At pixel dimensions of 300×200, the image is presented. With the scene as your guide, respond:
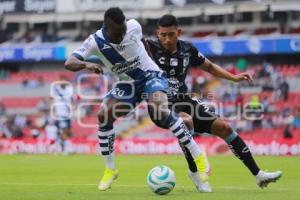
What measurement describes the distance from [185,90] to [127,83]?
0.89m

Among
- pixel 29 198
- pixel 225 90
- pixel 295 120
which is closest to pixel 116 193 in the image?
pixel 29 198

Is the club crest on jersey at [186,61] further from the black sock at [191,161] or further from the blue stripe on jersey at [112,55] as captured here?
the black sock at [191,161]

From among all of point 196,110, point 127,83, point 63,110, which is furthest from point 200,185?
point 63,110

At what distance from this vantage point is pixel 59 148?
26141 mm

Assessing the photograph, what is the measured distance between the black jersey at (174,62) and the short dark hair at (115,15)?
102cm

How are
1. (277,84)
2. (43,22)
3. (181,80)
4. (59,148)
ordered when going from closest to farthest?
(181,80)
(59,148)
(277,84)
(43,22)

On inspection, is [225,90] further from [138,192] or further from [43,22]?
[138,192]

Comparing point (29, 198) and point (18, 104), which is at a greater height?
point (29, 198)

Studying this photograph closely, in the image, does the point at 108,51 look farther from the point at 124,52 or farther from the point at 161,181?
the point at 161,181

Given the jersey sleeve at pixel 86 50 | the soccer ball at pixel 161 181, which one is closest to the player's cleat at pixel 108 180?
the soccer ball at pixel 161 181

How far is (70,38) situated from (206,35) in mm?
8932

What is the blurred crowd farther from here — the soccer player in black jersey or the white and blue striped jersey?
the white and blue striped jersey

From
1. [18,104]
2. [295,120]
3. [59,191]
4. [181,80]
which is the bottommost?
[18,104]

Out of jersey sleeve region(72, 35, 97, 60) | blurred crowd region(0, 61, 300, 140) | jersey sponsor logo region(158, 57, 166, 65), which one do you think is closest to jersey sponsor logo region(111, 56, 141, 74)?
jersey sleeve region(72, 35, 97, 60)
